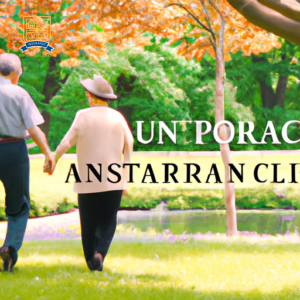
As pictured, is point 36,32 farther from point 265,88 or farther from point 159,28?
point 265,88

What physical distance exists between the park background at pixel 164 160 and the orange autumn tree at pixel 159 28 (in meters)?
0.02

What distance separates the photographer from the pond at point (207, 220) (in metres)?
9.50

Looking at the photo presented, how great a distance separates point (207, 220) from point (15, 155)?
6349mm

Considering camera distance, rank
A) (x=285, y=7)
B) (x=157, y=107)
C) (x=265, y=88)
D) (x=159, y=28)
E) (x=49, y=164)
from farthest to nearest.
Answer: (x=265, y=88)
(x=157, y=107)
(x=159, y=28)
(x=49, y=164)
(x=285, y=7)

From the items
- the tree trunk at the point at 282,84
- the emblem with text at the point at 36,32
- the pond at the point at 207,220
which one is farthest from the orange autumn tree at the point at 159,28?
the tree trunk at the point at 282,84

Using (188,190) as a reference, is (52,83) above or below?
above

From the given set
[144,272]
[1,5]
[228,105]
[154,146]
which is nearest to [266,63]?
[228,105]

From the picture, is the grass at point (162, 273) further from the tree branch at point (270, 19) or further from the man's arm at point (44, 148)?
the tree branch at point (270, 19)

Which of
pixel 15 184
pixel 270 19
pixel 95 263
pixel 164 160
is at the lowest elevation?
pixel 95 263

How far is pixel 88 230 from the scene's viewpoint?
4750mm

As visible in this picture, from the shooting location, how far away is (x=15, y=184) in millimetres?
4680

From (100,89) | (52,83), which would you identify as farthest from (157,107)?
(100,89)

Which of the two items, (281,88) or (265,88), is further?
(265,88)

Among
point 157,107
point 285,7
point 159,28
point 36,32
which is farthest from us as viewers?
point 157,107
